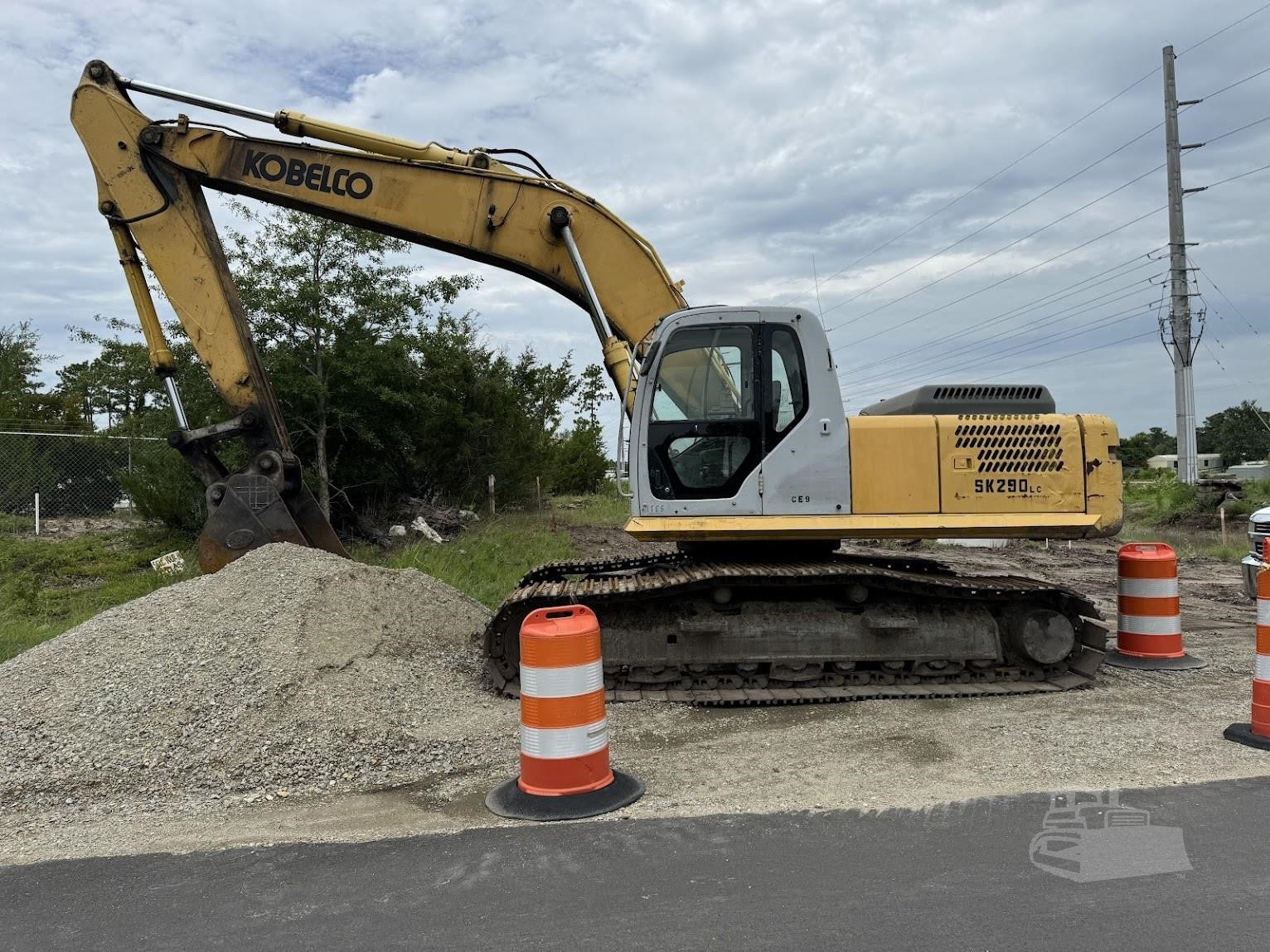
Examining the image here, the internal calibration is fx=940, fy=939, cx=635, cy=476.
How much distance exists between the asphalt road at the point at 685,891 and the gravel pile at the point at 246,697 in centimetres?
105

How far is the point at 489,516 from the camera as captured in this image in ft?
65.4

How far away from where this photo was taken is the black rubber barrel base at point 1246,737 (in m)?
4.90

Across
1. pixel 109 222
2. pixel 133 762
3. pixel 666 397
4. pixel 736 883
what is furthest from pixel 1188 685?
pixel 109 222

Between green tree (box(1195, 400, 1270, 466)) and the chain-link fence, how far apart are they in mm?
62454

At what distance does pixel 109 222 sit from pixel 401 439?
6.90m

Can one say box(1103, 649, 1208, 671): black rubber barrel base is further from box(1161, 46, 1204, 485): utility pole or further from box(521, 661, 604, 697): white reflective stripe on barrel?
box(1161, 46, 1204, 485): utility pole

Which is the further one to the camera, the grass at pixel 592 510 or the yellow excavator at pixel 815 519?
the grass at pixel 592 510

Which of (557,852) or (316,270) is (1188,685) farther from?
(316,270)

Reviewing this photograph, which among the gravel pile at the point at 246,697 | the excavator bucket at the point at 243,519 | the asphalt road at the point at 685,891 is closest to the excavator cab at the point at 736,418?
the gravel pile at the point at 246,697

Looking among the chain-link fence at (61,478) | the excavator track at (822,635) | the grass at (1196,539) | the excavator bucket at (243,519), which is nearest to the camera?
the excavator track at (822,635)

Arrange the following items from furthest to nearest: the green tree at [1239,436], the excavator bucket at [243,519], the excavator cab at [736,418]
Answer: the green tree at [1239,436] < the excavator bucket at [243,519] < the excavator cab at [736,418]

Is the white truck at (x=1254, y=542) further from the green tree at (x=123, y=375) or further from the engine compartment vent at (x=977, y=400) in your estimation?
the green tree at (x=123, y=375)

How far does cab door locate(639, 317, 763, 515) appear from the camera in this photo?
21.4 feet

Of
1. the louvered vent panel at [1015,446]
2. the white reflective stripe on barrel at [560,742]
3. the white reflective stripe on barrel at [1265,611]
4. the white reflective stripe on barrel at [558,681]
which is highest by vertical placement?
the louvered vent panel at [1015,446]
